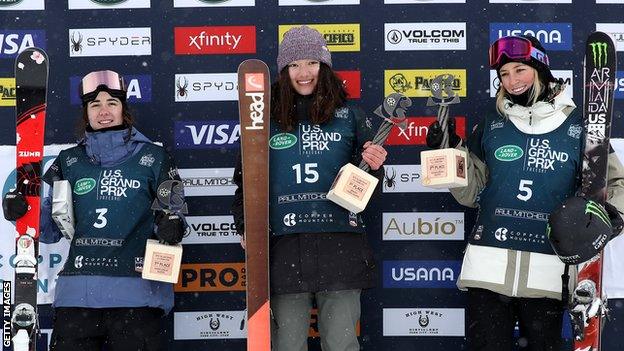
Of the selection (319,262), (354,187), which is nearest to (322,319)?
(319,262)

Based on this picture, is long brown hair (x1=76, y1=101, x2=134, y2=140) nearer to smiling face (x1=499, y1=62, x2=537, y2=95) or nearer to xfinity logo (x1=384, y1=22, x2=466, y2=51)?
xfinity logo (x1=384, y1=22, x2=466, y2=51)

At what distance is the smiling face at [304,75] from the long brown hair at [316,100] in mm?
18

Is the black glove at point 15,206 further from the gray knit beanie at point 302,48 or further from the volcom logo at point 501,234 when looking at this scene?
the volcom logo at point 501,234

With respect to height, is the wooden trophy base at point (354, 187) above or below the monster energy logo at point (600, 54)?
below

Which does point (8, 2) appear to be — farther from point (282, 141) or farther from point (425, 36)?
point (425, 36)

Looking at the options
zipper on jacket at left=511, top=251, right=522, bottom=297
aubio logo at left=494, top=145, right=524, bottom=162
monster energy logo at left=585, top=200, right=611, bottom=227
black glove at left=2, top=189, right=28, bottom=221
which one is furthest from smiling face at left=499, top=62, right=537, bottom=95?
black glove at left=2, top=189, right=28, bottom=221

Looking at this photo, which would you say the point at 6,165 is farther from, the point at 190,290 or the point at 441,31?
the point at 441,31

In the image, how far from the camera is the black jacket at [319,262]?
337 centimetres

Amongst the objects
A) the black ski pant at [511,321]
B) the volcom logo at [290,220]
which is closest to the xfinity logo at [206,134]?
the volcom logo at [290,220]

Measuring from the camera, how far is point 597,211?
3.16m

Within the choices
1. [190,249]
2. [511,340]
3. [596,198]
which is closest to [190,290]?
[190,249]

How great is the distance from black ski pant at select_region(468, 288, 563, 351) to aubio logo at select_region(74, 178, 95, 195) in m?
1.83

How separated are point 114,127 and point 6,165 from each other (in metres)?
0.91

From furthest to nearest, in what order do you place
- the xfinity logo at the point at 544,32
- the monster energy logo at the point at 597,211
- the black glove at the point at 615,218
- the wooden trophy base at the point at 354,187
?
the xfinity logo at the point at 544,32 < the wooden trophy base at the point at 354,187 < the black glove at the point at 615,218 < the monster energy logo at the point at 597,211
